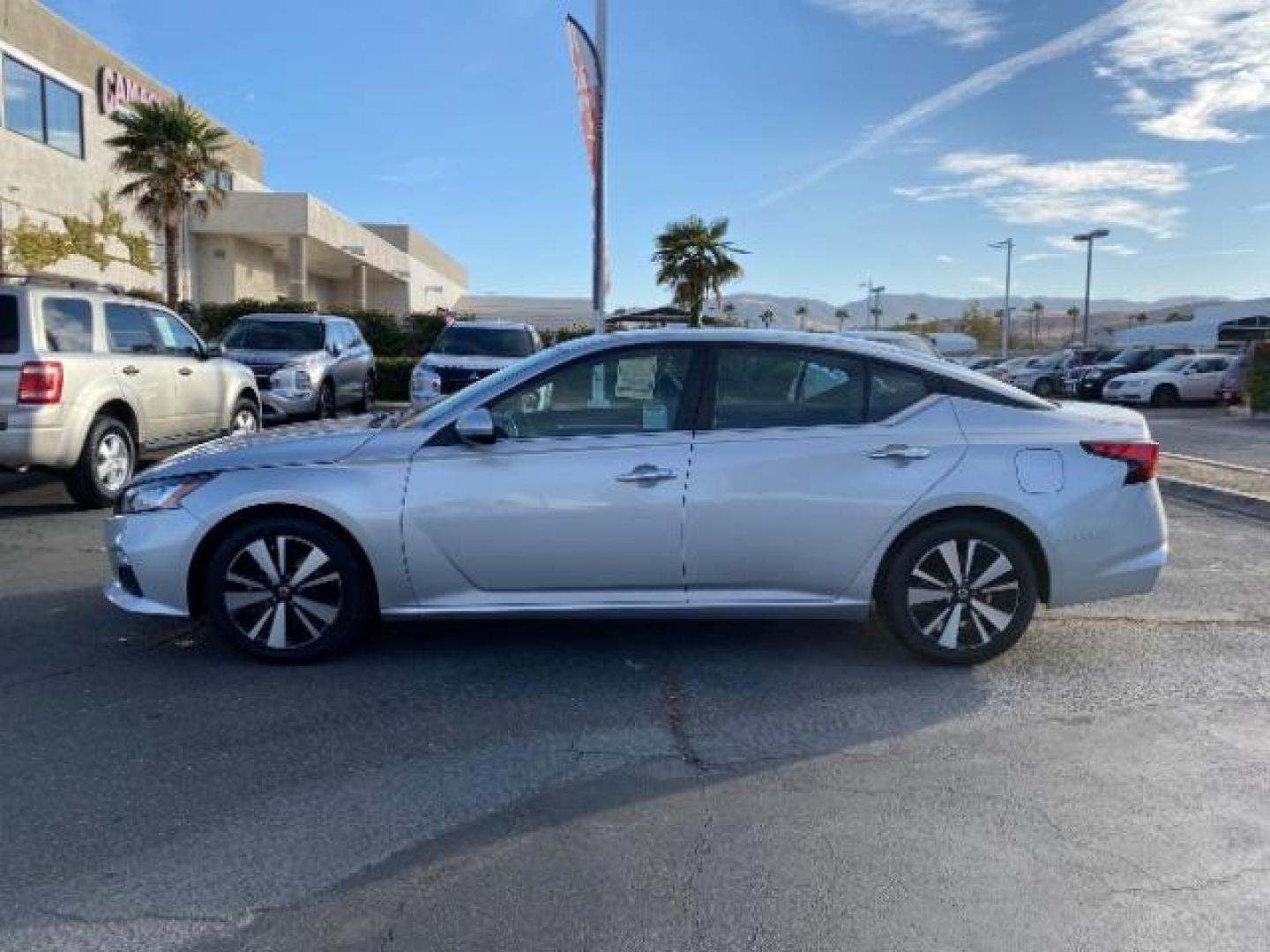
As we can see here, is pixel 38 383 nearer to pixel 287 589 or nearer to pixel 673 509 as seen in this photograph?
pixel 287 589

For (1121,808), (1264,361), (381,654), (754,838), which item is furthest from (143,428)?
(1264,361)

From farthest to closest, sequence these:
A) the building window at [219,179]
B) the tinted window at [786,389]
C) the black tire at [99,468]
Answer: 1. the building window at [219,179]
2. the black tire at [99,468]
3. the tinted window at [786,389]

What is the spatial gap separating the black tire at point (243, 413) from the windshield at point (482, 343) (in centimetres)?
340

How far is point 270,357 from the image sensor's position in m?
13.6

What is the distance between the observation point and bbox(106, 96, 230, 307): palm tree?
28062 mm

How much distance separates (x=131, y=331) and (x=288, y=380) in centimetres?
394

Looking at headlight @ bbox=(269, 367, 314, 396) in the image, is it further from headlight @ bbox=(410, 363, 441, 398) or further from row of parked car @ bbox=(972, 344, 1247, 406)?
row of parked car @ bbox=(972, 344, 1247, 406)

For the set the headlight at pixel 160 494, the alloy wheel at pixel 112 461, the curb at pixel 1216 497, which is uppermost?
the headlight at pixel 160 494

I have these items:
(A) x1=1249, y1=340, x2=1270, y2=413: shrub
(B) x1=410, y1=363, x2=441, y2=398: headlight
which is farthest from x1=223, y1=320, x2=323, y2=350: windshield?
(A) x1=1249, y1=340, x2=1270, y2=413: shrub

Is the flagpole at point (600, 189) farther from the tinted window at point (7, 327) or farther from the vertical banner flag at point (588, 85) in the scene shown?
the tinted window at point (7, 327)

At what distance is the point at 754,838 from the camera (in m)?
3.28

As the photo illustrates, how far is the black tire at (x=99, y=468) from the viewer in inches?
337

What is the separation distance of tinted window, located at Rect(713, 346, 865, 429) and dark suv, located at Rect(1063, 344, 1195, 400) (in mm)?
28764

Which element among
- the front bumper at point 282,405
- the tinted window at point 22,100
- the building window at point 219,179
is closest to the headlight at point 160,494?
the front bumper at point 282,405
